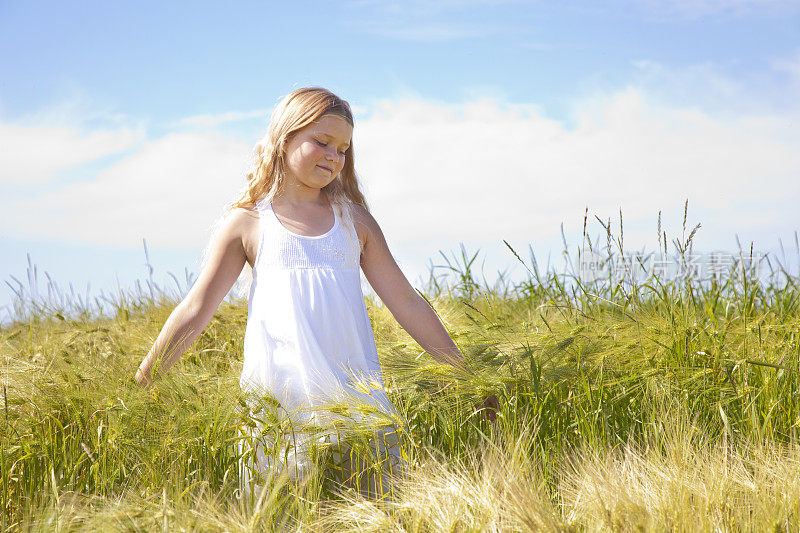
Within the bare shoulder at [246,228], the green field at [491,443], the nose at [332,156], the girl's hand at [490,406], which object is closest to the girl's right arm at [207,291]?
the bare shoulder at [246,228]

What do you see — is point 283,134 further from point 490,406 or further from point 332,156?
point 490,406

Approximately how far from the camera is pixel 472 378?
→ 81.7 inches

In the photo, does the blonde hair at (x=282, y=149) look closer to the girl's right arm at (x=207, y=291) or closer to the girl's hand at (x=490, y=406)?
A: the girl's right arm at (x=207, y=291)

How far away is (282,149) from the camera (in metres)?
2.29

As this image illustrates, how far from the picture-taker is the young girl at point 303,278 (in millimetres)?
2061

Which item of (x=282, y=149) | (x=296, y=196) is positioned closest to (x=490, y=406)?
(x=296, y=196)

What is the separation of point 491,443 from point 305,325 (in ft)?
2.03

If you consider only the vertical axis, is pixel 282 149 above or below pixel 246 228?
above

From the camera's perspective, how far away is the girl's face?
2.21 meters

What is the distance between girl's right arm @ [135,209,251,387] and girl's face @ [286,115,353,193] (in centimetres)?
21

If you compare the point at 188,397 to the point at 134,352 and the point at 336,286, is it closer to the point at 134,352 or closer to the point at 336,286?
the point at 336,286

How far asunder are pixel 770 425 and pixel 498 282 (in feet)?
7.68

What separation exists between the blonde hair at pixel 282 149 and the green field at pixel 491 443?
49 cm

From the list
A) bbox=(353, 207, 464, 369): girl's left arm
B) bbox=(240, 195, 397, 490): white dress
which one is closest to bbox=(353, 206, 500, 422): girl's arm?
bbox=(353, 207, 464, 369): girl's left arm
